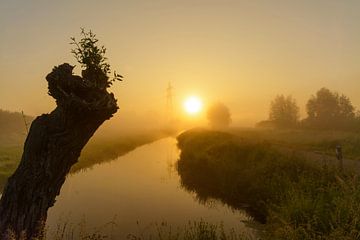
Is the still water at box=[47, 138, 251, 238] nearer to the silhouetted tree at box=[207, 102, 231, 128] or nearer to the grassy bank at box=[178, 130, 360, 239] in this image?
the grassy bank at box=[178, 130, 360, 239]

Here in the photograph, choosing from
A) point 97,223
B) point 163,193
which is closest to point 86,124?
point 97,223

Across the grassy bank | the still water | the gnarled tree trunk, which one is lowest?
the still water

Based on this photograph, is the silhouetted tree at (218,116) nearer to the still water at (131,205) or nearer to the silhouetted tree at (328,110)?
the silhouetted tree at (328,110)

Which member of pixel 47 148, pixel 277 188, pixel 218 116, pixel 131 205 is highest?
pixel 218 116

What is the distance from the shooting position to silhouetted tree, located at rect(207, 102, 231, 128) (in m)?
142

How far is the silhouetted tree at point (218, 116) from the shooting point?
5610 inches

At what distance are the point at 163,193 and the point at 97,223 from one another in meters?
7.47

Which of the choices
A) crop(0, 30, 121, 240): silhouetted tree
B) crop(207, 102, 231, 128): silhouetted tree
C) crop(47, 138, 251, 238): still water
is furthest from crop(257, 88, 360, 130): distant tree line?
crop(0, 30, 121, 240): silhouetted tree

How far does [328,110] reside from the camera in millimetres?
83250

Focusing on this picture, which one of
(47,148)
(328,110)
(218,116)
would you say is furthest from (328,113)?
(47,148)

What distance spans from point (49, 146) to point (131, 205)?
1271 centimetres

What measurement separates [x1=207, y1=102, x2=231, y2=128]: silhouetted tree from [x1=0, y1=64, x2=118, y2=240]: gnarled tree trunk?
133m

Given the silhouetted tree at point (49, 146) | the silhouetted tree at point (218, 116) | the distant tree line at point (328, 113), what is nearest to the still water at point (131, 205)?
the silhouetted tree at point (49, 146)

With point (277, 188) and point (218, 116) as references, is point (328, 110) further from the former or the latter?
point (277, 188)
